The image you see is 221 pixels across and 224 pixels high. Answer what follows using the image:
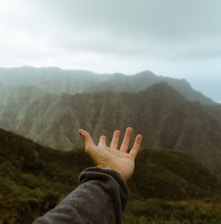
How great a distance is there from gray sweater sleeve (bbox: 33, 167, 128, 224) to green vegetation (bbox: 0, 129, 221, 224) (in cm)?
882

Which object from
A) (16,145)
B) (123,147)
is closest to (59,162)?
(16,145)

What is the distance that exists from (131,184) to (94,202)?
123 ft

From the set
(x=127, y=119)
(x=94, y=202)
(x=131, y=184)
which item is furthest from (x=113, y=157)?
(x=127, y=119)

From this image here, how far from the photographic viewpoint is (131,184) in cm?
3803

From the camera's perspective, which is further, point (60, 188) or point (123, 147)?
point (60, 188)

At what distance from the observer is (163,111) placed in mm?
113938

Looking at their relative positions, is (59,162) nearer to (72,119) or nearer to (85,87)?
(72,119)

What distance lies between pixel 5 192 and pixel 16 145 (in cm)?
1272

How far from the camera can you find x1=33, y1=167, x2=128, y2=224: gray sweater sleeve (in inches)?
52.4

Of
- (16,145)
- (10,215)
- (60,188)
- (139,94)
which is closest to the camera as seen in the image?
(10,215)

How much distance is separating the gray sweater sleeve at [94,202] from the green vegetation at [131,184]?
8.82 meters

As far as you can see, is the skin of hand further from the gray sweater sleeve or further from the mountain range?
the mountain range

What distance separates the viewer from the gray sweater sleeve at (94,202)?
133 cm

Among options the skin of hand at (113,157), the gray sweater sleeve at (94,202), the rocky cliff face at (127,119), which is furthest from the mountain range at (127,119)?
the gray sweater sleeve at (94,202)
